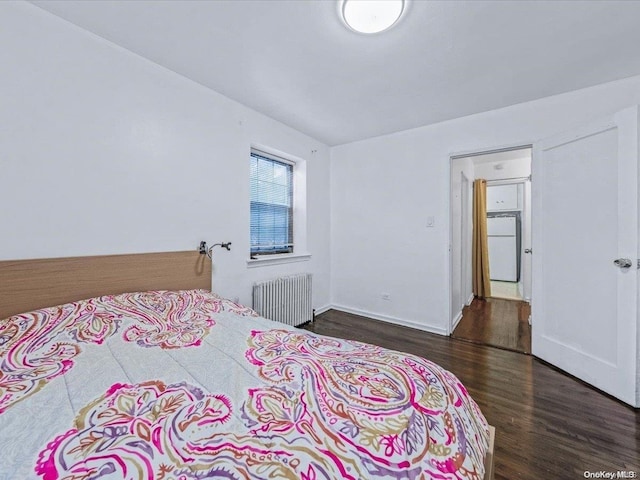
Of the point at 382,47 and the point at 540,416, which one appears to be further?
the point at 382,47

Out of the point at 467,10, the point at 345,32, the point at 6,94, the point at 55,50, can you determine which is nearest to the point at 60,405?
the point at 6,94

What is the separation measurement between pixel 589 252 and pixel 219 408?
2777 mm

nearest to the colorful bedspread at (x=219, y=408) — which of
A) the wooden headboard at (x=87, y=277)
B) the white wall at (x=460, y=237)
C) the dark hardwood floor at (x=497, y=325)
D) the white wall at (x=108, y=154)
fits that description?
the wooden headboard at (x=87, y=277)

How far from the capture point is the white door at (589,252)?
1.82 m

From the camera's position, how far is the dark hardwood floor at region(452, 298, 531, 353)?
2772mm

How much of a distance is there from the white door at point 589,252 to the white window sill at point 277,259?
2.40m

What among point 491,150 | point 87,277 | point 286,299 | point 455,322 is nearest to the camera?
point 87,277

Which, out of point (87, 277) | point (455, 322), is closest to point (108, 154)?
point (87, 277)

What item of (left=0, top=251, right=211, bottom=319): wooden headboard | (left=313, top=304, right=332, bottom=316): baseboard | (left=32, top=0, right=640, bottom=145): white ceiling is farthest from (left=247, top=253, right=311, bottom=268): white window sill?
(left=32, top=0, right=640, bottom=145): white ceiling

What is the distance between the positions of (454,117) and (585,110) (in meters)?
1.04

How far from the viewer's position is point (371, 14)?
150 centimetres

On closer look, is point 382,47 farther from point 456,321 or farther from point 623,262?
point 456,321

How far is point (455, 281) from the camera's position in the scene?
10.8 feet

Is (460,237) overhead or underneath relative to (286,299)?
overhead
